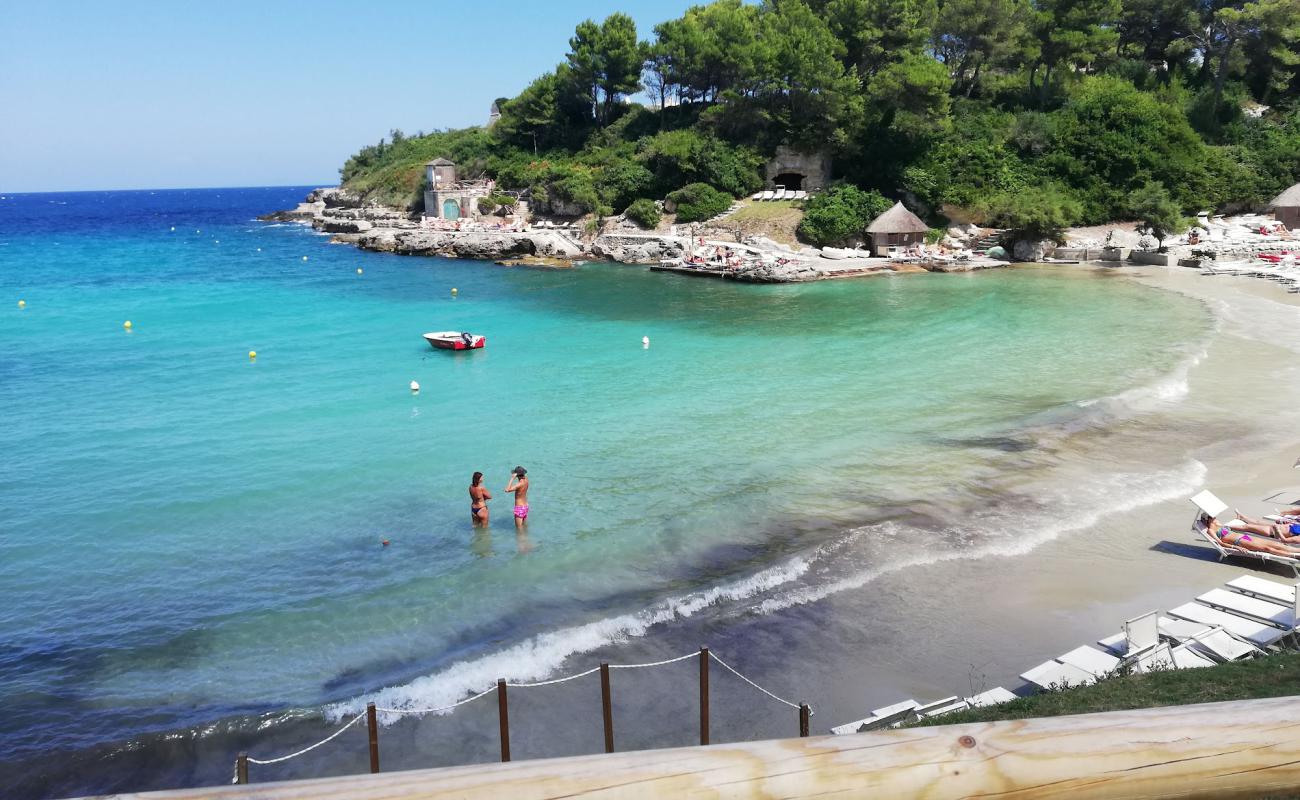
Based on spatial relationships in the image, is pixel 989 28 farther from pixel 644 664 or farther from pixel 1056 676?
pixel 644 664

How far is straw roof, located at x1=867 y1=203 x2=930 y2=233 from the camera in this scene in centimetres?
4603

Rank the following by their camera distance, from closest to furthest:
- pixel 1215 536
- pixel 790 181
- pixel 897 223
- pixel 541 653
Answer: pixel 541 653, pixel 1215 536, pixel 897 223, pixel 790 181

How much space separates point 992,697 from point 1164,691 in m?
1.72

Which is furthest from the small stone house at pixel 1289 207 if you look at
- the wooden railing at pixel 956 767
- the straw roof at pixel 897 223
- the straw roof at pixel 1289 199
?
the wooden railing at pixel 956 767

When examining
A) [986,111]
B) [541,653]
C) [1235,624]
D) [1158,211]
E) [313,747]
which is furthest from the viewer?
[986,111]

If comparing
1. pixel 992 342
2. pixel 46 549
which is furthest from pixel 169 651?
pixel 992 342

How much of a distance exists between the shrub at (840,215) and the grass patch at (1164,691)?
40.9 metres

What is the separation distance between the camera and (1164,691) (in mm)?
7406

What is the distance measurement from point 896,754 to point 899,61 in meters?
56.5

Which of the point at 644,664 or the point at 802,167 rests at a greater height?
the point at 802,167

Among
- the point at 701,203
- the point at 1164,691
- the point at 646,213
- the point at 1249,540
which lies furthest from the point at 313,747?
the point at 646,213

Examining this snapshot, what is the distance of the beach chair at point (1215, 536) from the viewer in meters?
12.1

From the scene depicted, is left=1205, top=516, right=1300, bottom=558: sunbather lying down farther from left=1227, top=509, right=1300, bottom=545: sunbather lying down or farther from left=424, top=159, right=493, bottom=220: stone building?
left=424, top=159, right=493, bottom=220: stone building

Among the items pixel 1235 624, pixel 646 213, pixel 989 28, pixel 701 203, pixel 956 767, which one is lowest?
pixel 1235 624
